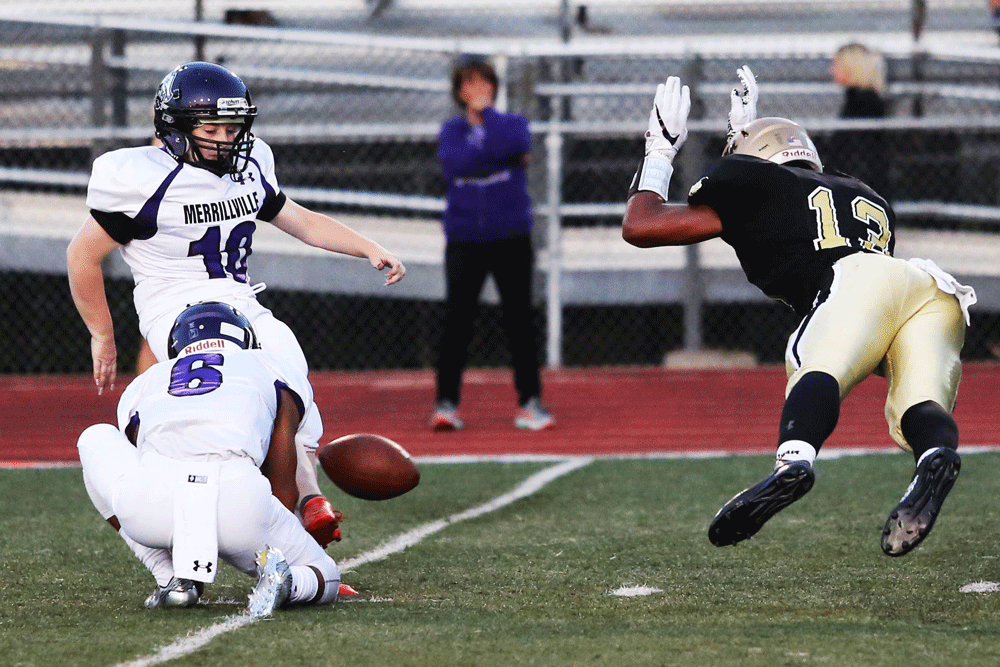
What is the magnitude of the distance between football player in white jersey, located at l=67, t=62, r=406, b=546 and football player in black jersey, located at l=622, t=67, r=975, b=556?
3.90 ft

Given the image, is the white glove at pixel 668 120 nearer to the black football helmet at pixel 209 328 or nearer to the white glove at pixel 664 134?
the white glove at pixel 664 134

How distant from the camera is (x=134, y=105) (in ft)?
37.0

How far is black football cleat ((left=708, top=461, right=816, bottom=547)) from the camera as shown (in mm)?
3701

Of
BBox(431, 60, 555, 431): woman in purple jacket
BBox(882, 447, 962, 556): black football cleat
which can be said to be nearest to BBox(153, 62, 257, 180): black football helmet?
BBox(882, 447, 962, 556): black football cleat

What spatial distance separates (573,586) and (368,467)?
75 centimetres

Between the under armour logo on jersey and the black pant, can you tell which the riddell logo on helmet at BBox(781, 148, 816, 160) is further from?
the black pant

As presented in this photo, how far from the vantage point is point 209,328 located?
4102 millimetres

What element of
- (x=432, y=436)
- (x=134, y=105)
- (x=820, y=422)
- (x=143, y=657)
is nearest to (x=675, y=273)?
(x=432, y=436)

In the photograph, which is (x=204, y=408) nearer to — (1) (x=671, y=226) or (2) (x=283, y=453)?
(2) (x=283, y=453)

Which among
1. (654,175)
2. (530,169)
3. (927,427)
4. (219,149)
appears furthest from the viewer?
(530,169)

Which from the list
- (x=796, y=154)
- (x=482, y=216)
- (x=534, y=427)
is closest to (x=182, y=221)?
(x=796, y=154)

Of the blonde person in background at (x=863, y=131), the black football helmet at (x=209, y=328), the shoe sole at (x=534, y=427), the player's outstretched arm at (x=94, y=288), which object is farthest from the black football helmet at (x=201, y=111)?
the blonde person in background at (x=863, y=131)

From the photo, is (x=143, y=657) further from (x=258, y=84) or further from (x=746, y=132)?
(x=258, y=84)

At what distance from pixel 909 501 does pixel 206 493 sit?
1707 millimetres
